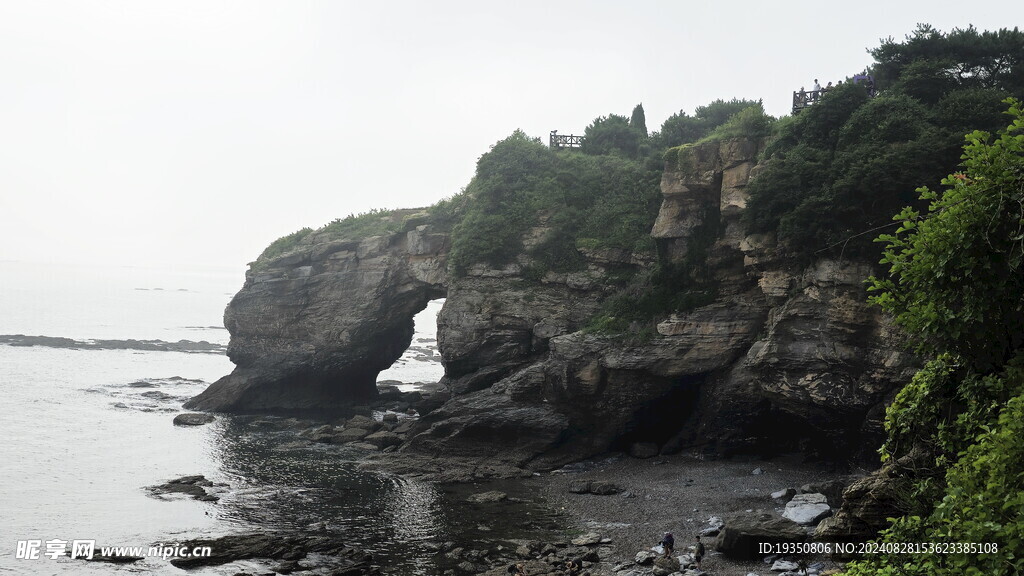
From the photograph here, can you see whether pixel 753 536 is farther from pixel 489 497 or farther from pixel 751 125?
pixel 751 125

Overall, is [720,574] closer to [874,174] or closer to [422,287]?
[874,174]

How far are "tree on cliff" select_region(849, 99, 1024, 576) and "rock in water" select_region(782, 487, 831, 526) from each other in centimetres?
1436

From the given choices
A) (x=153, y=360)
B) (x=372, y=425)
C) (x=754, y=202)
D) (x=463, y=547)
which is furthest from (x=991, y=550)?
(x=153, y=360)

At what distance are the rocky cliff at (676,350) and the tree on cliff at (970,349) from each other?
18.6 meters

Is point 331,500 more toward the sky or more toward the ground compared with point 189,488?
more toward the ground

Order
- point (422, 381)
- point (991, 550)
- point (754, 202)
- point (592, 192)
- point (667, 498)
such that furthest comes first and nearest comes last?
point (422, 381), point (592, 192), point (754, 202), point (667, 498), point (991, 550)

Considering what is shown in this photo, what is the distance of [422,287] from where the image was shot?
4869cm

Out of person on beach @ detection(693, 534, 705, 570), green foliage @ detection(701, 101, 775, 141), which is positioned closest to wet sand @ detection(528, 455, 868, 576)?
person on beach @ detection(693, 534, 705, 570)

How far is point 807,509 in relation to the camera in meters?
23.4

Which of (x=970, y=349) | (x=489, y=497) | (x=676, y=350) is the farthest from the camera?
(x=676, y=350)

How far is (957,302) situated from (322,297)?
46964 mm

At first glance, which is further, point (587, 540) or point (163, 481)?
point (163, 481)

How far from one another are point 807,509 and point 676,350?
11492 mm

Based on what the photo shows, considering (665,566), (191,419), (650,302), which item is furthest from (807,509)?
(191,419)
